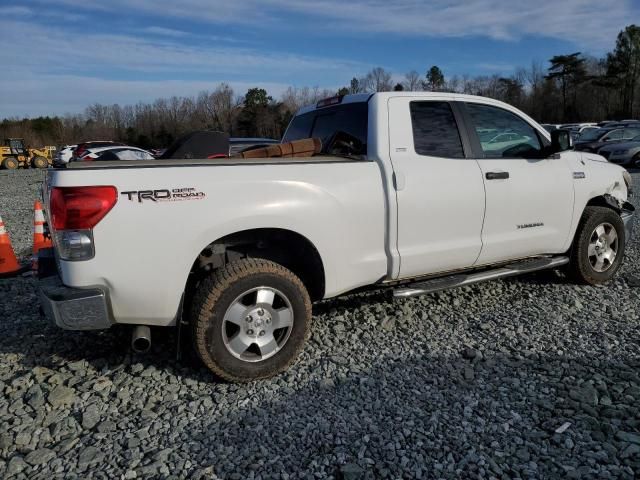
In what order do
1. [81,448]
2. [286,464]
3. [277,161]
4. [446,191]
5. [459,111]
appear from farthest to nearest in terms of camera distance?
[459,111], [446,191], [277,161], [81,448], [286,464]

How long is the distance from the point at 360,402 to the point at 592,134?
21.6m

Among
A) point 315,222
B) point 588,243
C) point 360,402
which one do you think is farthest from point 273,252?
point 588,243

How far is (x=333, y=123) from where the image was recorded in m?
4.52

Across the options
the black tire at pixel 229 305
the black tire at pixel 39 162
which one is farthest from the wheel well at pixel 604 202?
the black tire at pixel 39 162

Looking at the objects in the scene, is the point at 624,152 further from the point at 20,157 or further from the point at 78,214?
the point at 20,157

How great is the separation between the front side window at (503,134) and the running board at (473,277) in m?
1.03

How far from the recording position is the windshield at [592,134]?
66.7 ft

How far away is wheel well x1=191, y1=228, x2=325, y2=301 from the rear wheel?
39.7 m

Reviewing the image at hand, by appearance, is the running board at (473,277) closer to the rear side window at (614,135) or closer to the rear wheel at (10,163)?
A: the rear side window at (614,135)

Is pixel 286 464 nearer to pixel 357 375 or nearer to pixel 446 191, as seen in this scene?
pixel 357 375

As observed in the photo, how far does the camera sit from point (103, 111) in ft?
265

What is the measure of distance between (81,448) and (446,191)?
3105 millimetres

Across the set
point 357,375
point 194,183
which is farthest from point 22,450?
point 357,375

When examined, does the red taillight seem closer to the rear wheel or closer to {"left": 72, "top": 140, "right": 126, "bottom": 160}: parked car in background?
Result: {"left": 72, "top": 140, "right": 126, "bottom": 160}: parked car in background
